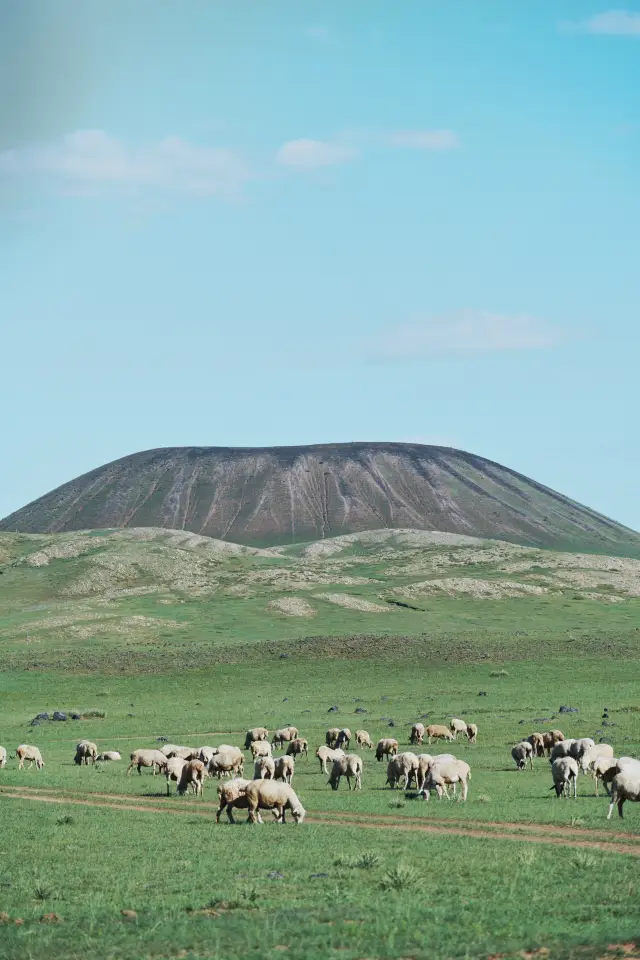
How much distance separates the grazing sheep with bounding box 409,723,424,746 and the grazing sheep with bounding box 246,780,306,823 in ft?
71.3

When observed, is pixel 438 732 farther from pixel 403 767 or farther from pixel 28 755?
pixel 28 755

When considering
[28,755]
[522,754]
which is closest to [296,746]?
[522,754]

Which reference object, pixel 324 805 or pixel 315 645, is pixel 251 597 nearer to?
pixel 315 645

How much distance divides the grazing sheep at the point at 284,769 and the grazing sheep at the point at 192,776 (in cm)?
275

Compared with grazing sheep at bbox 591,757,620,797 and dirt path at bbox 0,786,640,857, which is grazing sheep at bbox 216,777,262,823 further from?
grazing sheep at bbox 591,757,620,797

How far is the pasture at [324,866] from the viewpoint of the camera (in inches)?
643

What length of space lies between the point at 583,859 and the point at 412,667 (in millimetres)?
70219

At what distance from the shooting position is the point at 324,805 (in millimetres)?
33750

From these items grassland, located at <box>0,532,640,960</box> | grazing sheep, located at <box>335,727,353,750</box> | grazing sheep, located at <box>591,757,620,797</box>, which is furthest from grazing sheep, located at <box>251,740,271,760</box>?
grazing sheep, located at <box>591,757,620,797</box>

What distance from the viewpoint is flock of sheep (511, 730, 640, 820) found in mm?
28688

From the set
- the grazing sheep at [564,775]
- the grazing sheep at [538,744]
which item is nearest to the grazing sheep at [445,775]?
the grazing sheep at [564,775]

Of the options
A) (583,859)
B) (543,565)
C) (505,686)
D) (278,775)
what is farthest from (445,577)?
(583,859)

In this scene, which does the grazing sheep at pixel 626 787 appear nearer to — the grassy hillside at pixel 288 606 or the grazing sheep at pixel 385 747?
the grazing sheep at pixel 385 747

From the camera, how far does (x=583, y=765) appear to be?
3806 cm
